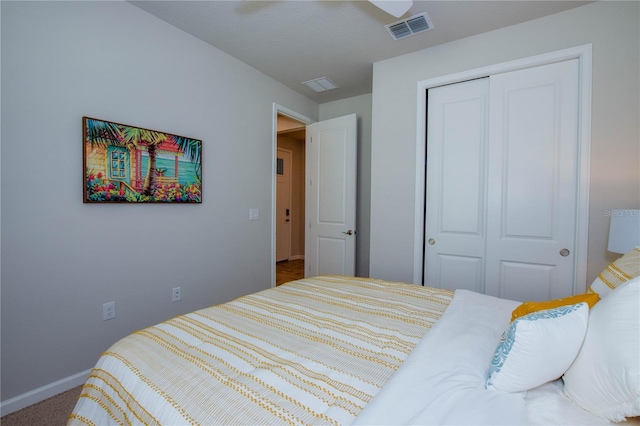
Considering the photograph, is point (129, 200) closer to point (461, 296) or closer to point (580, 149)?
point (461, 296)

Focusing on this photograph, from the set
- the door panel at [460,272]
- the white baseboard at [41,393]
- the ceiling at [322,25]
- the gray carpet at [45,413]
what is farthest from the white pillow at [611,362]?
the white baseboard at [41,393]

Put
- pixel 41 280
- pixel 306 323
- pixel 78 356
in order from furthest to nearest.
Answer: pixel 78 356 → pixel 41 280 → pixel 306 323

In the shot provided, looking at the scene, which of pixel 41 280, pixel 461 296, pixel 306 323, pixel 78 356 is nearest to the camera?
pixel 306 323

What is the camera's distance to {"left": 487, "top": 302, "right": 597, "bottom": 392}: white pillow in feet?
2.58

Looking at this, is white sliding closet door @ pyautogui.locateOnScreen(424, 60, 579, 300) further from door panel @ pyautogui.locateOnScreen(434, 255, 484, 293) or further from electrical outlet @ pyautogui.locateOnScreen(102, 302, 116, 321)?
electrical outlet @ pyautogui.locateOnScreen(102, 302, 116, 321)

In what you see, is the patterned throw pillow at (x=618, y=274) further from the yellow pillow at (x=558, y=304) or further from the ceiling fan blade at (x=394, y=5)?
the ceiling fan blade at (x=394, y=5)

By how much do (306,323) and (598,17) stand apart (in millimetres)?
2823

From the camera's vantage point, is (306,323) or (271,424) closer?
(271,424)

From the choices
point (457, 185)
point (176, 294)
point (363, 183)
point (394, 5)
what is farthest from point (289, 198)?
point (394, 5)

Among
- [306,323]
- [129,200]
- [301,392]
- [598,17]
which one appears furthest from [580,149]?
[129,200]

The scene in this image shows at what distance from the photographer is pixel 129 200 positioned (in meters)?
2.14

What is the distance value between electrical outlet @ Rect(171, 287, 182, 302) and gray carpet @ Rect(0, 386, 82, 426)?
82 centimetres

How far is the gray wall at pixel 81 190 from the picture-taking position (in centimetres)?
169

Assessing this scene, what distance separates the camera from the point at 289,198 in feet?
20.3
